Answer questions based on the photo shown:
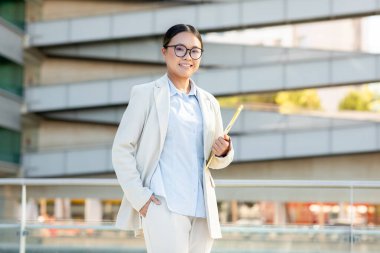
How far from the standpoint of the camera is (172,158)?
4406mm

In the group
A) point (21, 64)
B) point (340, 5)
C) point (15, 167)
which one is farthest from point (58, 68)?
point (340, 5)

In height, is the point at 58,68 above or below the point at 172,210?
above

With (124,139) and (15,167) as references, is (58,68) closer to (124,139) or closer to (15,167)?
(15,167)

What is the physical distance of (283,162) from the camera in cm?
3628

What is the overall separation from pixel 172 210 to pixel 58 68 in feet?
112

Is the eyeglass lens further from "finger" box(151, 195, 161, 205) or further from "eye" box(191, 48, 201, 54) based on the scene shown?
"finger" box(151, 195, 161, 205)

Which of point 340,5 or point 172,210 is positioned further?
point 340,5

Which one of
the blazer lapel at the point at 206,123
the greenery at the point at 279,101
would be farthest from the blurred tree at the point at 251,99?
the blazer lapel at the point at 206,123

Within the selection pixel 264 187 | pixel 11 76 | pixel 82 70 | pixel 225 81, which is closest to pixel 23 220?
pixel 264 187

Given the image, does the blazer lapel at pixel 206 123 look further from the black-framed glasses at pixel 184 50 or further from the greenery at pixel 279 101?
the greenery at pixel 279 101

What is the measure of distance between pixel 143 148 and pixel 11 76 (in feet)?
106

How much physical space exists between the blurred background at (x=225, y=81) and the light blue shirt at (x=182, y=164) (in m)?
29.2

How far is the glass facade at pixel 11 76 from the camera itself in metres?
35.2

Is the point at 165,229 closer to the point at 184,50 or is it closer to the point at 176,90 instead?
the point at 176,90
